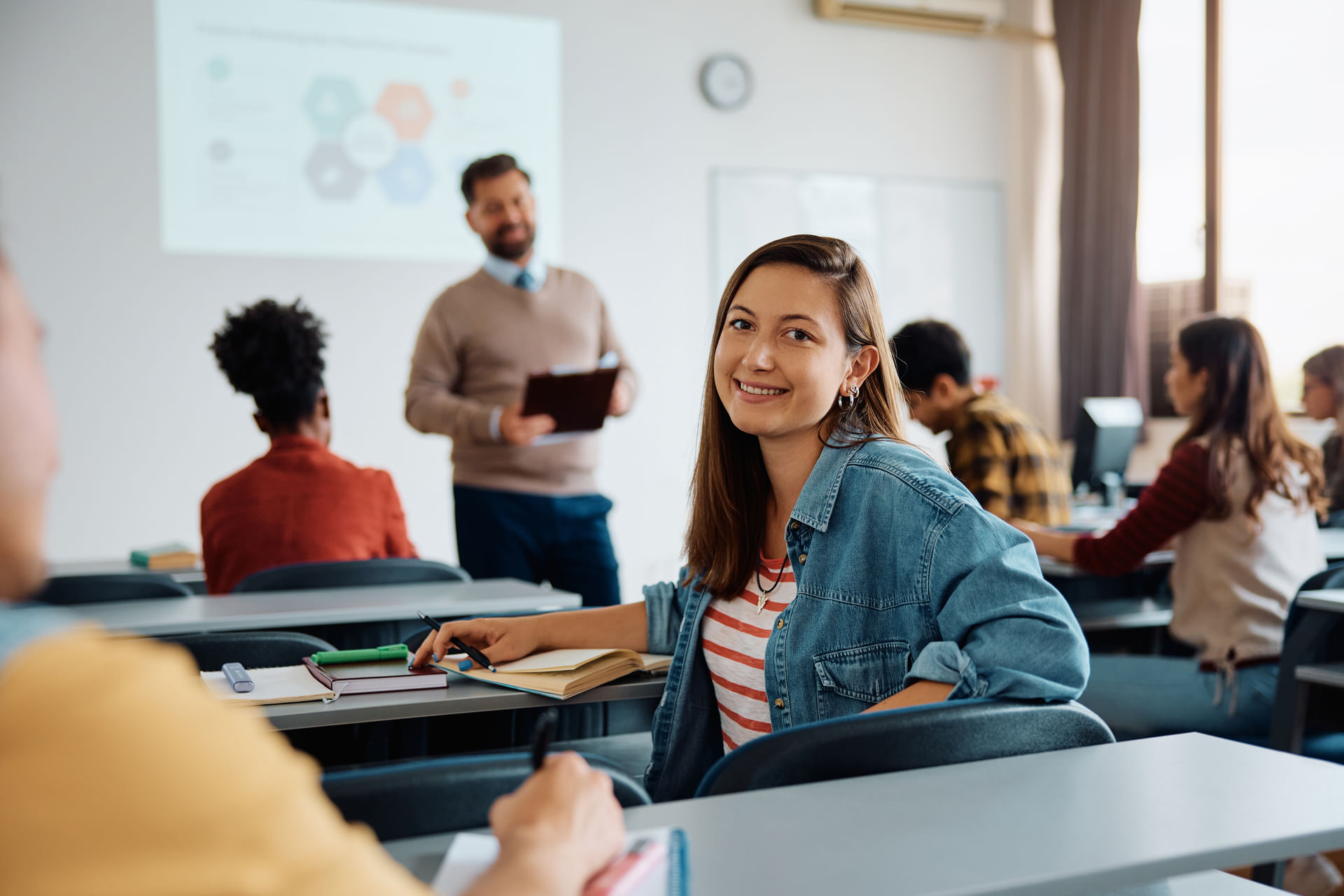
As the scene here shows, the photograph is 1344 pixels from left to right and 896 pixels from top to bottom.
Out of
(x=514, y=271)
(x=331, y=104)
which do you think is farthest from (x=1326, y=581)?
(x=331, y=104)

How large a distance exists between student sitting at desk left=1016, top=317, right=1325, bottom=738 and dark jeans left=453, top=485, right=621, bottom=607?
124 cm

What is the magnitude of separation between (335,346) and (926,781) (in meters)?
4.56

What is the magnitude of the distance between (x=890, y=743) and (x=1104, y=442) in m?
3.53

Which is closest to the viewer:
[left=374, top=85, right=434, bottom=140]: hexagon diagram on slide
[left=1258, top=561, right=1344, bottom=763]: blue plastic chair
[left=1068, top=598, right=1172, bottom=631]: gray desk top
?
[left=1258, top=561, right=1344, bottom=763]: blue plastic chair

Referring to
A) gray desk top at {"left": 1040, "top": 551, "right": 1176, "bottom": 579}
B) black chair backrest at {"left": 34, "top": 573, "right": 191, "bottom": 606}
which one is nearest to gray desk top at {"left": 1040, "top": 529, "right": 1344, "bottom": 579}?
gray desk top at {"left": 1040, "top": 551, "right": 1176, "bottom": 579}

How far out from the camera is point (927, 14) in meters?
6.14

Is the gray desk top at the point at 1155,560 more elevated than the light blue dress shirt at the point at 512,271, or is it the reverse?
the light blue dress shirt at the point at 512,271

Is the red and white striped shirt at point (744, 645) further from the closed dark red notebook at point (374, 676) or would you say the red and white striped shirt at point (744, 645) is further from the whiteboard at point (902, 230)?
the whiteboard at point (902, 230)

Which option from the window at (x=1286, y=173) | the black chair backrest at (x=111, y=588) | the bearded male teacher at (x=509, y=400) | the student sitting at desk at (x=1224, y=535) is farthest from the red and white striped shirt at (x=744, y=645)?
the window at (x=1286, y=173)

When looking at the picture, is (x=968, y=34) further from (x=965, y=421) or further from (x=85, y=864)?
(x=85, y=864)

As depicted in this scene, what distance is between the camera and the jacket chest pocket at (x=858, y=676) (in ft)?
4.54

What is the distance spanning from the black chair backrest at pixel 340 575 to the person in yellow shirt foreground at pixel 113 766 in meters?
1.96

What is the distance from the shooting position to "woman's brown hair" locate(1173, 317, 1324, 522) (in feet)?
8.43

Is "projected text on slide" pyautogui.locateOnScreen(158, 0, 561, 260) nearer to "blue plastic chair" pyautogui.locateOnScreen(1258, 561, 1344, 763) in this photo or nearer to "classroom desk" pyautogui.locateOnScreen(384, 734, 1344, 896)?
"blue plastic chair" pyautogui.locateOnScreen(1258, 561, 1344, 763)
